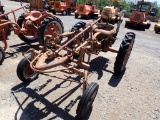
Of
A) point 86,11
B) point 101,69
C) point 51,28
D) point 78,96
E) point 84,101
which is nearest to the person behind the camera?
point 84,101

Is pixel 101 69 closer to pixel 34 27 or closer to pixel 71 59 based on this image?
pixel 71 59

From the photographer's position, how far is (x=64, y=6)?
1912 cm

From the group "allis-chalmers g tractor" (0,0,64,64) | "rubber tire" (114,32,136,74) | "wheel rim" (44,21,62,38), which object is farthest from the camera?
"wheel rim" (44,21,62,38)

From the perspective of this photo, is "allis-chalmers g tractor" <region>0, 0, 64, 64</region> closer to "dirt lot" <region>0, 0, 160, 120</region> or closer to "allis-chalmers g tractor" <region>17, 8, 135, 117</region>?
"allis-chalmers g tractor" <region>17, 8, 135, 117</region>

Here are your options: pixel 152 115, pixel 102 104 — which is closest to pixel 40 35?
pixel 102 104

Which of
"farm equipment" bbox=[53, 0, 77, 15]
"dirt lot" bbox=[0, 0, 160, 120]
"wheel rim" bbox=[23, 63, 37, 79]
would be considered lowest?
"dirt lot" bbox=[0, 0, 160, 120]

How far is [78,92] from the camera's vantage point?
4516 mm

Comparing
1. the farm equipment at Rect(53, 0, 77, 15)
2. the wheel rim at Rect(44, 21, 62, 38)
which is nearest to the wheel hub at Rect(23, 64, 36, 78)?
the wheel rim at Rect(44, 21, 62, 38)

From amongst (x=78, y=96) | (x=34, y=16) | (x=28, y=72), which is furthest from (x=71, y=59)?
(x=34, y=16)

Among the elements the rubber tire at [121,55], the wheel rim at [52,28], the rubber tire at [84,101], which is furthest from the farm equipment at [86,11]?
the rubber tire at [84,101]

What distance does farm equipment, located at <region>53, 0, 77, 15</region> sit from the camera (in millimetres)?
18848

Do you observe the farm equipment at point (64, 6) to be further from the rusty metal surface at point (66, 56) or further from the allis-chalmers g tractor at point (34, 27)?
the rusty metal surface at point (66, 56)

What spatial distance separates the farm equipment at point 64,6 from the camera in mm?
18848

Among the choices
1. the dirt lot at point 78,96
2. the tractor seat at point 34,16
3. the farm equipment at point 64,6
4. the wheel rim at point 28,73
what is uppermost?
the tractor seat at point 34,16
